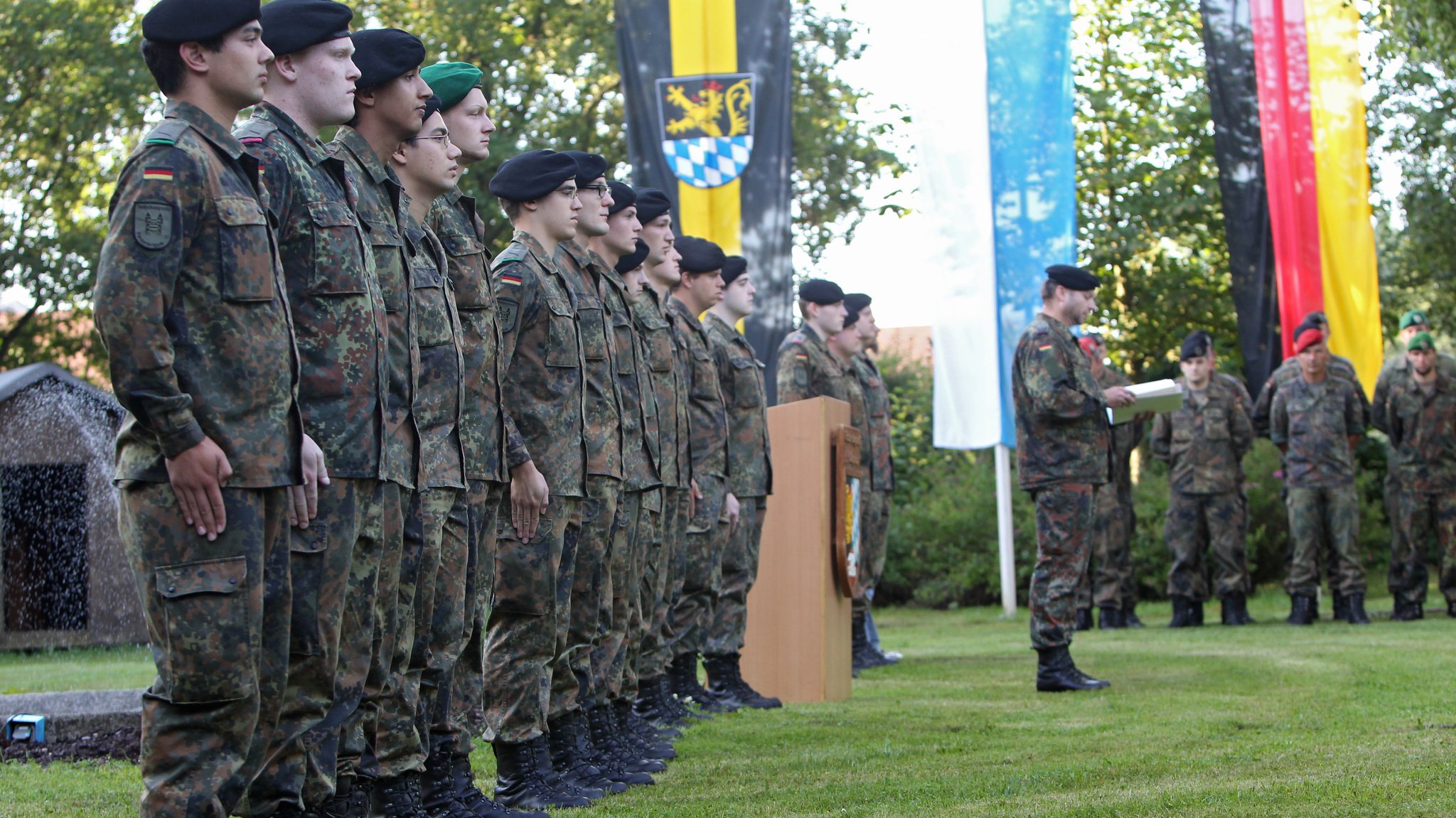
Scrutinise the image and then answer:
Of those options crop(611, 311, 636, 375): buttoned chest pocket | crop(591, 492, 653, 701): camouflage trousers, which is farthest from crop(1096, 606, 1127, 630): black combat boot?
crop(611, 311, 636, 375): buttoned chest pocket

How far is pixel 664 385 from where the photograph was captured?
669 centimetres

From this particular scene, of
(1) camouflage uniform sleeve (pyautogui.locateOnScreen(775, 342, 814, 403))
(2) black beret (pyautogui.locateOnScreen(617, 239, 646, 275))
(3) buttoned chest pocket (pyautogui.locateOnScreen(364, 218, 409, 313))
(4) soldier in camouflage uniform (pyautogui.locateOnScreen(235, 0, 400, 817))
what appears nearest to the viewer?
(4) soldier in camouflage uniform (pyautogui.locateOnScreen(235, 0, 400, 817))

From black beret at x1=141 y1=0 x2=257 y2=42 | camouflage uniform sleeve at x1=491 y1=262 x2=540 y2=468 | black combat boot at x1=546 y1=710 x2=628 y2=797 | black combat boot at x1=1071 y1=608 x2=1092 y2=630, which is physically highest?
black beret at x1=141 y1=0 x2=257 y2=42

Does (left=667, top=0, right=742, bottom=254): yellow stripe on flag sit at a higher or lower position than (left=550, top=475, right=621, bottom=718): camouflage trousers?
higher

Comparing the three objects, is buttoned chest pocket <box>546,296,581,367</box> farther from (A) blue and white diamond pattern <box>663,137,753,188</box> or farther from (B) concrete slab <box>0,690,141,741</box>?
(A) blue and white diamond pattern <box>663,137,753,188</box>

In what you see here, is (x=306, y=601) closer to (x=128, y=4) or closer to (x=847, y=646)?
(x=847, y=646)

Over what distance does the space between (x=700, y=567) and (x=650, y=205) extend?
1731 mm

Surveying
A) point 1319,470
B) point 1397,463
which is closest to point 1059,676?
point 1319,470

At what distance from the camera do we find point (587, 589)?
547cm

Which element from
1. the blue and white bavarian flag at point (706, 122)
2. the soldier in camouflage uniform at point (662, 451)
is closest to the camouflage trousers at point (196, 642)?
the soldier in camouflage uniform at point (662, 451)

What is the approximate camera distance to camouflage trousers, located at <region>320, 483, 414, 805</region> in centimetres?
355

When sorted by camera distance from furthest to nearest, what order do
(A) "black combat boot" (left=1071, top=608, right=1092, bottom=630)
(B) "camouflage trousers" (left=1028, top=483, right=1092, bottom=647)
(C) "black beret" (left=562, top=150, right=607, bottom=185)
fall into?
(A) "black combat boot" (left=1071, top=608, right=1092, bottom=630)
(B) "camouflage trousers" (left=1028, top=483, right=1092, bottom=647)
(C) "black beret" (left=562, top=150, right=607, bottom=185)

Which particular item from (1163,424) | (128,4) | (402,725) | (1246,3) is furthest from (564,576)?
(128,4)

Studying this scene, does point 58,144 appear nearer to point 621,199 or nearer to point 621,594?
point 621,199
